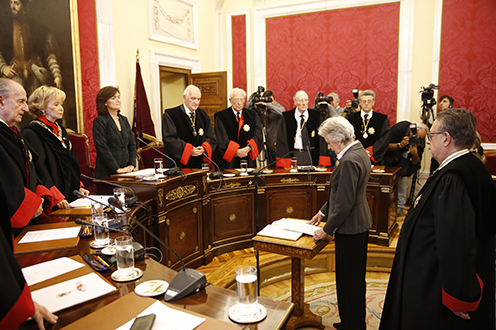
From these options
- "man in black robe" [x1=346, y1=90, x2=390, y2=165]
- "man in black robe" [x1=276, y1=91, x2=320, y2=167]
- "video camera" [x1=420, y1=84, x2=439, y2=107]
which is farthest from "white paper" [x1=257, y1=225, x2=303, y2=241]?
"video camera" [x1=420, y1=84, x2=439, y2=107]

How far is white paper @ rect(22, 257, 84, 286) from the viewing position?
52.3 inches

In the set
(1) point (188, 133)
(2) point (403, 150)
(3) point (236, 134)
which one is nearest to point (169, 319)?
→ (1) point (188, 133)

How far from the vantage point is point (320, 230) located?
7.18ft

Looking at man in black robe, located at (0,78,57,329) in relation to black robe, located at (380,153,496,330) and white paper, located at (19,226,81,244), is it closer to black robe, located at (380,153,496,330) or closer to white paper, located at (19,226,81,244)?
white paper, located at (19,226,81,244)

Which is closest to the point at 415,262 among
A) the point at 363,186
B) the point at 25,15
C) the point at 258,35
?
the point at 363,186

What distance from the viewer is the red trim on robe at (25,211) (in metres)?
1.76

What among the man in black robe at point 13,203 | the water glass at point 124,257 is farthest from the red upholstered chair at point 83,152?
the water glass at point 124,257

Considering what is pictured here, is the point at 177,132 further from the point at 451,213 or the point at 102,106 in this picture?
the point at 451,213

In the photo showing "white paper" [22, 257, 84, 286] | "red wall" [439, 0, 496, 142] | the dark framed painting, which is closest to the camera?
"white paper" [22, 257, 84, 286]

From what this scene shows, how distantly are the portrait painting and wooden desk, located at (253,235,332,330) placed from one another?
4540 millimetres

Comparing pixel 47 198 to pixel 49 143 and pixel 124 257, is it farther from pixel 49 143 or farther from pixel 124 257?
pixel 124 257

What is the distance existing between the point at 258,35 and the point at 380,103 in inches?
109

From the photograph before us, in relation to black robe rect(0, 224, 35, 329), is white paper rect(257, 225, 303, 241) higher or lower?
lower

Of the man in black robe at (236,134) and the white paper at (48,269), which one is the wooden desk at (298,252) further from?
the man in black robe at (236,134)
